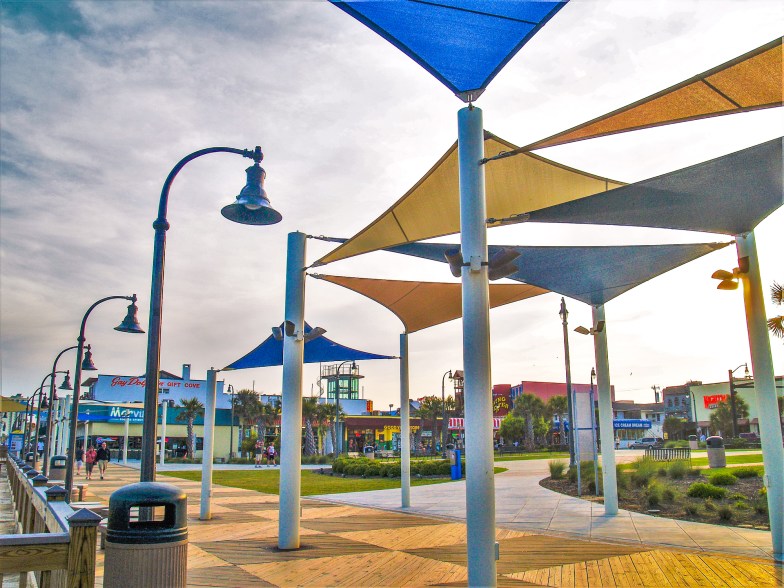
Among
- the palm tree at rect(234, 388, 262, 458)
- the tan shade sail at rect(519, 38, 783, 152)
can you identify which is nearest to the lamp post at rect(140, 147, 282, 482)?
the tan shade sail at rect(519, 38, 783, 152)

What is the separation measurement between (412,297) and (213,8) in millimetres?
7835

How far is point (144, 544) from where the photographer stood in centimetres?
389

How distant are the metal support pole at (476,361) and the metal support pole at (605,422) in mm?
6282

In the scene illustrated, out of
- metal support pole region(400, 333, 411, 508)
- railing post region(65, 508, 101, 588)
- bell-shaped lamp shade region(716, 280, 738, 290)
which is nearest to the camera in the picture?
railing post region(65, 508, 101, 588)

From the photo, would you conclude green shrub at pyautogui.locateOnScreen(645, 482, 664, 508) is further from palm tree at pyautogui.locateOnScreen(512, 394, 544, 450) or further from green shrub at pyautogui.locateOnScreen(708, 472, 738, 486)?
palm tree at pyautogui.locateOnScreen(512, 394, 544, 450)

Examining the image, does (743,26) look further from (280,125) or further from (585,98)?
(280,125)

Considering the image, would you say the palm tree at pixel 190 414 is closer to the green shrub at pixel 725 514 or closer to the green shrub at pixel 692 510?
the green shrub at pixel 692 510

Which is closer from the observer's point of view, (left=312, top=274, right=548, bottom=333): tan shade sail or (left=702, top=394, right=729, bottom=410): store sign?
(left=312, top=274, right=548, bottom=333): tan shade sail

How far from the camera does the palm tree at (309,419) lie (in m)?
47.6

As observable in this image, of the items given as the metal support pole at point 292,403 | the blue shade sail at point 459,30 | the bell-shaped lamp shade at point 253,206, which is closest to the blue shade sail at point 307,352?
the metal support pole at point 292,403

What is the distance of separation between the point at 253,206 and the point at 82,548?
3514 millimetres

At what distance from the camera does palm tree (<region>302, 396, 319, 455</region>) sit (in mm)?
47594

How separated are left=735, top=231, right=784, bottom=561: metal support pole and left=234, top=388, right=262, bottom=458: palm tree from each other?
161ft

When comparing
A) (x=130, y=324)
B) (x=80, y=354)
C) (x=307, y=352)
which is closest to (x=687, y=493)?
(x=307, y=352)
